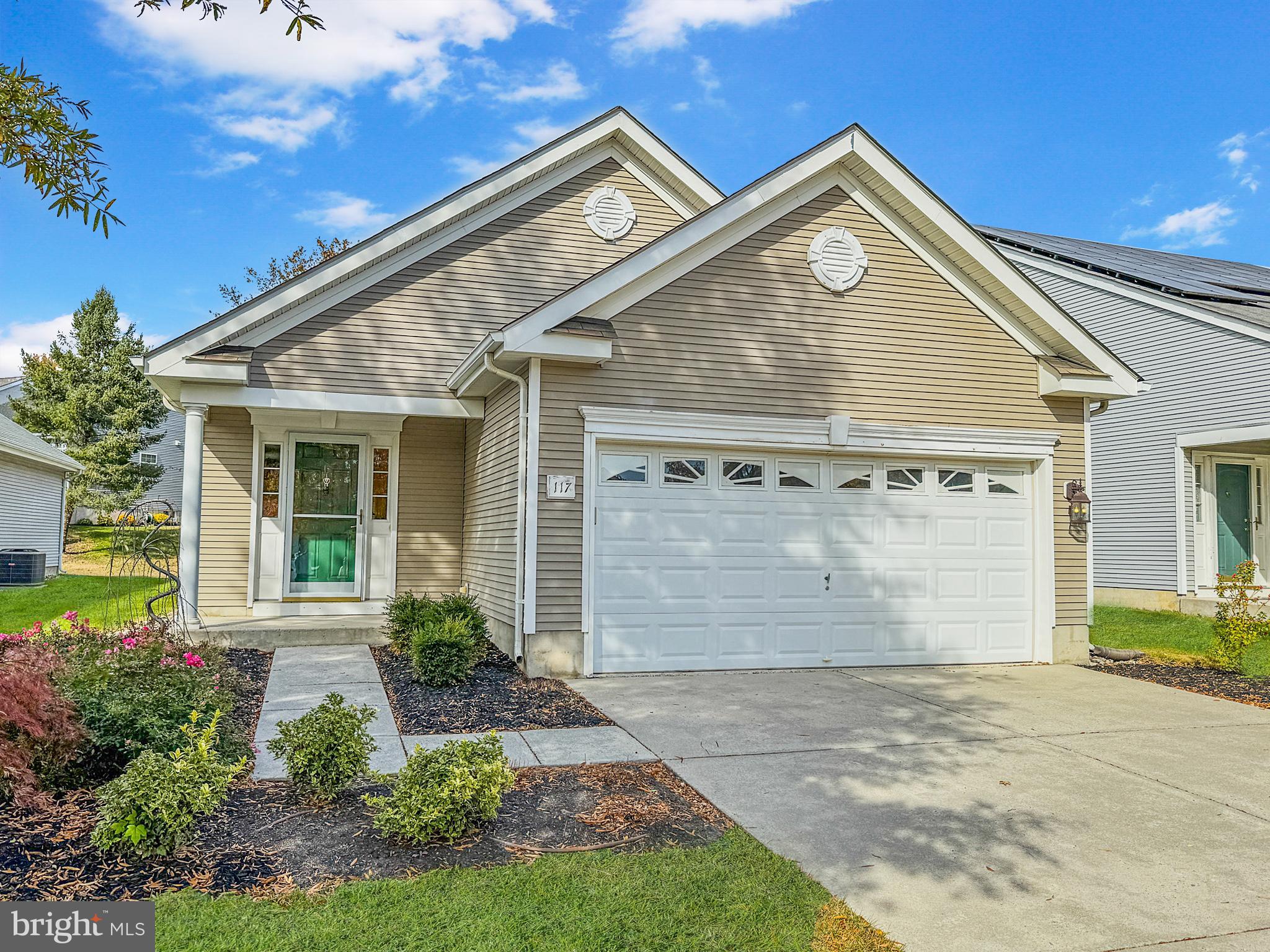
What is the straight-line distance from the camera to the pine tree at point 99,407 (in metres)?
27.0

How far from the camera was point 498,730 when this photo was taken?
6.33m

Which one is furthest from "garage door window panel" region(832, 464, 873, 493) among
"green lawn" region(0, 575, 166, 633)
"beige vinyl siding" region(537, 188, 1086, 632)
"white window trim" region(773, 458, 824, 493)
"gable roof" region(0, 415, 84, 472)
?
"gable roof" region(0, 415, 84, 472)

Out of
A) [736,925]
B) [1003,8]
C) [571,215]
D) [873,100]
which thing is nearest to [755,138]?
[873,100]

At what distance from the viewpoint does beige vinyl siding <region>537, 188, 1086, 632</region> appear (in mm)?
8414

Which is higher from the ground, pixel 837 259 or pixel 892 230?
pixel 892 230

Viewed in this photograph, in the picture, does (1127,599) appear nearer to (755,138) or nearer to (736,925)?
(755,138)

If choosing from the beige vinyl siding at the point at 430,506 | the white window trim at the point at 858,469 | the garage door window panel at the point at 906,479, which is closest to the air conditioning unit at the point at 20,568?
the beige vinyl siding at the point at 430,506

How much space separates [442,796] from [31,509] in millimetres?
21296

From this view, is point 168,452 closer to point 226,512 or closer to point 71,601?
point 71,601

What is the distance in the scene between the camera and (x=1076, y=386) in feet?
31.9

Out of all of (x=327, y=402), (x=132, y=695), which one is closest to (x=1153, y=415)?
(x=327, y=402)

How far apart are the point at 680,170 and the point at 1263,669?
349 inches

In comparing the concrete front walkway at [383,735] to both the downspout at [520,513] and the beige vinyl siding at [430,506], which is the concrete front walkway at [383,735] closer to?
the downspout at [520,513]

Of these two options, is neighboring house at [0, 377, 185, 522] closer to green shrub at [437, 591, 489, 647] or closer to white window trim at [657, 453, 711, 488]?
green shrub at [437, 591, 489, 647]
